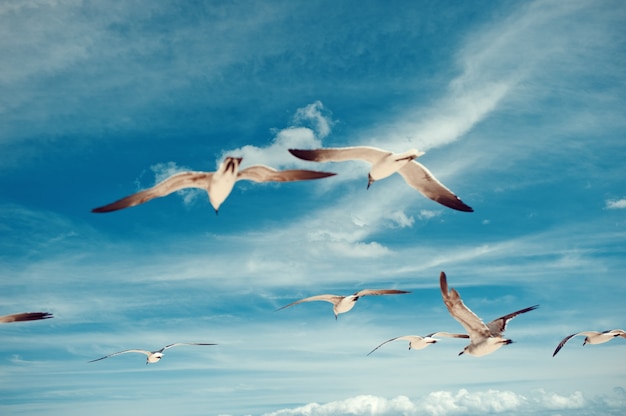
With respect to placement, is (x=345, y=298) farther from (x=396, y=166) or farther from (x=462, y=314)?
(x=396, y=166)

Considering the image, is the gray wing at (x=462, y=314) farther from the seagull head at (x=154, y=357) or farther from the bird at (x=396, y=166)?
the seagull head at (x=154, y=357)

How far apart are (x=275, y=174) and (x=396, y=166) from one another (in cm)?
565

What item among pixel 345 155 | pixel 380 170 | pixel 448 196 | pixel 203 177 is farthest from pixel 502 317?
pixel 203 177

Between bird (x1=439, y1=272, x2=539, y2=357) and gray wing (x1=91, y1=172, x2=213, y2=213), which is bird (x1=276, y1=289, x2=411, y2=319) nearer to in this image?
bird (x1=439, y1=272, x2=539, y2=357)

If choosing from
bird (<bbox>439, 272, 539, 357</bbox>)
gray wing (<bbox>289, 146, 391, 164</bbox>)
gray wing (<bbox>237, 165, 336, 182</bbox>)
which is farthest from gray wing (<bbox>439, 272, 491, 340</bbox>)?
gray wing (<bbox>237, 165, 336, 182</bbox>)

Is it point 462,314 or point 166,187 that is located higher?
point 166,187

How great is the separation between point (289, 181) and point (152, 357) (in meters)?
21.6

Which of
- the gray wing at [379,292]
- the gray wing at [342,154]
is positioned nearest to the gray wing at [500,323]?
the gray wing at [379,292]

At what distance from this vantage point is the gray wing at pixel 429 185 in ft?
88.7

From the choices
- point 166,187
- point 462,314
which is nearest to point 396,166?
point 462,314

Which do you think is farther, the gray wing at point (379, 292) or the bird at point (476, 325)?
the gray wing at point (379, 292)

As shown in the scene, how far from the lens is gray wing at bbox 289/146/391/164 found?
2441cm

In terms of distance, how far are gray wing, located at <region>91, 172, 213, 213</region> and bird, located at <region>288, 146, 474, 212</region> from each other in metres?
3.82

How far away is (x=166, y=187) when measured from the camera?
80.6ft
